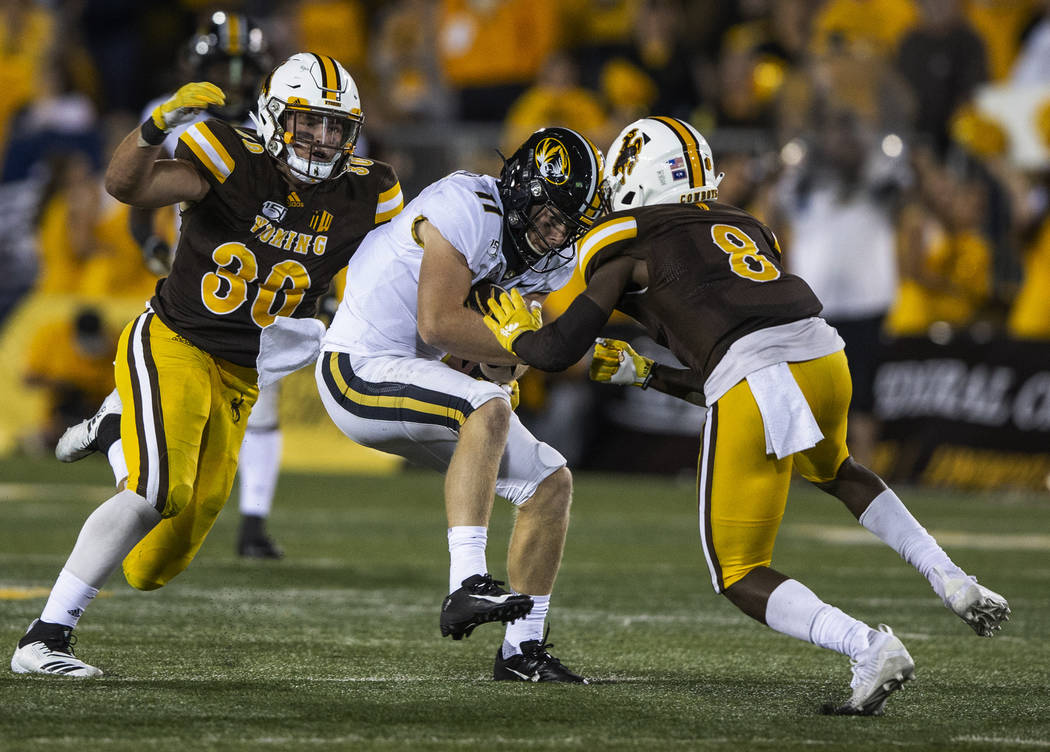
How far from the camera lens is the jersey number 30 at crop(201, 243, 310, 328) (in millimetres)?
4855

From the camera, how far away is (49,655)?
4309 millimetres

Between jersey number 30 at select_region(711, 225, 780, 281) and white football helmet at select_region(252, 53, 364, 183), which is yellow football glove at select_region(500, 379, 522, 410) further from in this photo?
Result: white football helmet at select_region(252, 53, 364, 183)

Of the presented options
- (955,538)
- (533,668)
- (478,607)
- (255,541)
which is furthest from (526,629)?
(955,538)

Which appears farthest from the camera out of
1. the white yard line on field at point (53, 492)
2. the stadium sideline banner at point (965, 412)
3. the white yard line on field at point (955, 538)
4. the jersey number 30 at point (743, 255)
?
the stadium sideline banner at point (965, 412)

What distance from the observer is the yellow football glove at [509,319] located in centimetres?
434

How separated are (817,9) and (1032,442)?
13.4 feet

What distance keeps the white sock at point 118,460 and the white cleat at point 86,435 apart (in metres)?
0.11

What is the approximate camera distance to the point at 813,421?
4125mm

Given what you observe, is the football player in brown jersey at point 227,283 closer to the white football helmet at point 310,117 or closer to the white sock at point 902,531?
the white football helmet at point 310,117

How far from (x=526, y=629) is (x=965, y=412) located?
6.60 m

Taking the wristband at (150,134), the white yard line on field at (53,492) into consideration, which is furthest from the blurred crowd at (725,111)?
the wristband at (150,134)

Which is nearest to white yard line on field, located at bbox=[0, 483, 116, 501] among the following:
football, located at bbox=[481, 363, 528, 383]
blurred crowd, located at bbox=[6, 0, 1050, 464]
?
blurred crowd, located at bbox=[6, 0, 1050, 464]

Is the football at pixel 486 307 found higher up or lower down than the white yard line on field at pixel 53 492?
higher up

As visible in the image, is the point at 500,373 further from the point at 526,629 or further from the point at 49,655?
the point at 49,655
